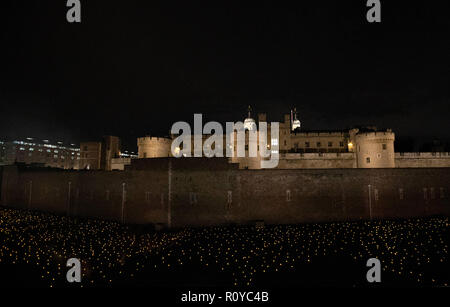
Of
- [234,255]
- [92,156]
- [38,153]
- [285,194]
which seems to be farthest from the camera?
[38,153]

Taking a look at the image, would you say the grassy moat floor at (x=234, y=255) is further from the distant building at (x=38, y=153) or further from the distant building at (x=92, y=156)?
the distant building at (x=38, y=153)

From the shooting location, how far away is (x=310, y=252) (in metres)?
15.9

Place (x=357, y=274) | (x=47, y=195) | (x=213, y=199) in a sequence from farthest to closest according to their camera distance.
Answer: (x=47, y=195) → (x=213, y=199) → (x=357, y=274)

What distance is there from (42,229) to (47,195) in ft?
35.1

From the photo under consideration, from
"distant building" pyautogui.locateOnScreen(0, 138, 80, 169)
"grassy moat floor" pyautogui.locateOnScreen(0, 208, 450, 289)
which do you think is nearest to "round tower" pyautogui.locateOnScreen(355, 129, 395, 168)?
"grassy moat floor" pyautogui.locateOnScreen(0, 208, 450, 289)

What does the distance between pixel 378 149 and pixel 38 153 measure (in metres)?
110

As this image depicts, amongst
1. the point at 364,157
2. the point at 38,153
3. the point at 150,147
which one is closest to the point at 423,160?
the point at 364,157

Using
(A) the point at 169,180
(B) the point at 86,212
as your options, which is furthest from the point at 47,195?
(A) the point at 169,180

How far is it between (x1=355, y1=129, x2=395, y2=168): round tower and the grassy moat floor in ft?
37.8

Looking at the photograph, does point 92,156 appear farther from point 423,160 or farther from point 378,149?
point 423,160

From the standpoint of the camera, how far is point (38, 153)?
98500mm

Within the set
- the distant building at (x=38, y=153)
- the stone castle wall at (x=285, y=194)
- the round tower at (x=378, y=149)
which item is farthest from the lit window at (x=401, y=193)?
the distant building at (x=38, y=153)

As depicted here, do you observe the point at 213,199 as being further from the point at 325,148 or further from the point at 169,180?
the point at 325,148

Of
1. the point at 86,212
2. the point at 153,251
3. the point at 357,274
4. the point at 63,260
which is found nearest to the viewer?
the point at 357,274
